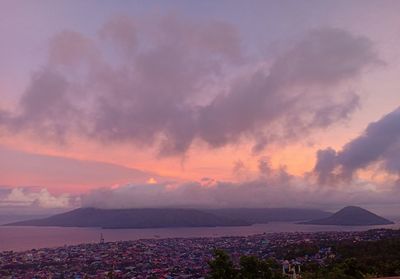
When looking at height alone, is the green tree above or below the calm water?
above

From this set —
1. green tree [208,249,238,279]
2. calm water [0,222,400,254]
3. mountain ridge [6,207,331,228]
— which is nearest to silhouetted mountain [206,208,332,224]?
mountain ridge [6,207,331,228]

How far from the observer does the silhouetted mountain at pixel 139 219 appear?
104 m

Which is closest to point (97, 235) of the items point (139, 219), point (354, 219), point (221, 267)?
point (139, 219)

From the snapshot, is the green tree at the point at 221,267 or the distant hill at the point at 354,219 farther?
the distant hill at the point at 354,219

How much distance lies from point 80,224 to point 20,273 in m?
90.0

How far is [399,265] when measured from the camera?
15.5 metres

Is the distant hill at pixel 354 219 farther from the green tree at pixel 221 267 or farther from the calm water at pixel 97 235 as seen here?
the green tree at pixel 221 267

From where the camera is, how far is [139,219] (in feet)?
349

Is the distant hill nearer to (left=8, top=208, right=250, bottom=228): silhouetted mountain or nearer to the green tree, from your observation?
(left=8, top=208, right=250, bottom=228): silhouetted mountain

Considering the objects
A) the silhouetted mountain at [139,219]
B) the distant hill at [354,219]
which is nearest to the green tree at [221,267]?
the distant hill at [354,219]

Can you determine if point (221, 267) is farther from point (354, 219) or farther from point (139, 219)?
point (139, 219)

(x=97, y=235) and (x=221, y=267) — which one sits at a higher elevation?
(x=221, y=267)

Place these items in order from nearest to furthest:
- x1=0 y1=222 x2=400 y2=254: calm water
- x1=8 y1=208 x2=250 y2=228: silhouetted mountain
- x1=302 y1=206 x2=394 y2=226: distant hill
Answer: x1=0 y1=222 x2=400 y2=254: calm water < x1=302 y1=206 x2=394 y2=226: distant hill < x1=8 y1=208 x2=250 y2=228: silhouetted mountain

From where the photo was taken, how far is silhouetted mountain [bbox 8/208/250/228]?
10369 cm
